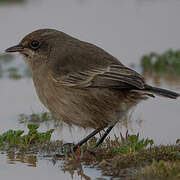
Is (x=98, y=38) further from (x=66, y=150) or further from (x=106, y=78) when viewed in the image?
(x=106, y=78)

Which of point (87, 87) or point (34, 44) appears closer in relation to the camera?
point (87, 87)

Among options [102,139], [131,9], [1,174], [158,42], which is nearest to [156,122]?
[102,139]

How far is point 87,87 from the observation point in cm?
710

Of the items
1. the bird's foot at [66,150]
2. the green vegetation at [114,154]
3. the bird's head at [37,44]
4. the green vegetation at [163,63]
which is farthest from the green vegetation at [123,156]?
the green vegetation at [163,63]

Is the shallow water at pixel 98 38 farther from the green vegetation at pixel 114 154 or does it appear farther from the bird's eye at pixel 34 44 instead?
the bird's eye at pixel 34 44

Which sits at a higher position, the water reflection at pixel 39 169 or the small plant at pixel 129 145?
the small plant at pixel 129 145

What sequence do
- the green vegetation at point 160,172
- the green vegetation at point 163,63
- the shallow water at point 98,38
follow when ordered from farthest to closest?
1. the green vegetation at point 163,63
2. the shallow water at point 98,38
3. the green vegetation at point 160,172

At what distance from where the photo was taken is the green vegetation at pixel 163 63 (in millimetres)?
12523

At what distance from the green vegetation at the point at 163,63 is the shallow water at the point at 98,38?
2.63 feet

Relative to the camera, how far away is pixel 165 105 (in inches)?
398

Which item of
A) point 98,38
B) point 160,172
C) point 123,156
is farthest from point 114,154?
point 98,38

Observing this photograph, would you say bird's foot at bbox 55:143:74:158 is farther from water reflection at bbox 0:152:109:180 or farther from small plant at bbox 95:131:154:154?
small plant at bbox 95:131:154:154

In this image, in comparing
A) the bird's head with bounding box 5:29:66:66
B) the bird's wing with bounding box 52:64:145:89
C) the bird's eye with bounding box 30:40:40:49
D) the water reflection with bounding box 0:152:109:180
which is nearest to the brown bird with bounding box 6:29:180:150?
the bird's wing with bounding box 52:64:145:89

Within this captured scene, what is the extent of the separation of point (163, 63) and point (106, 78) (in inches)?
233
